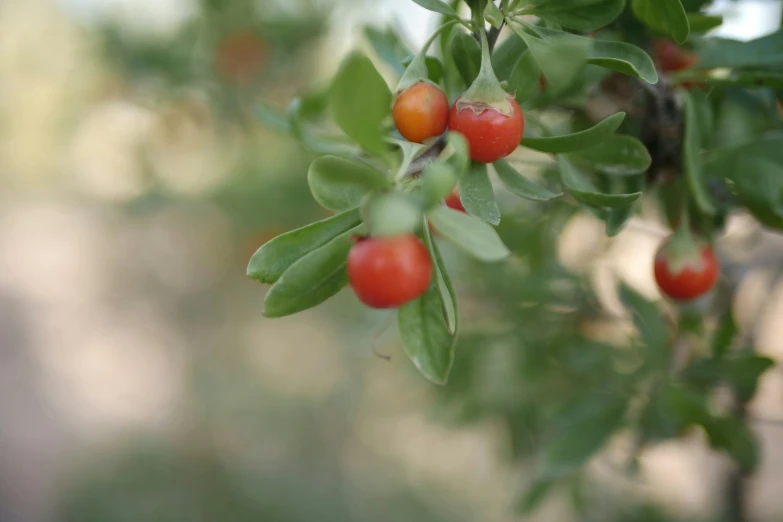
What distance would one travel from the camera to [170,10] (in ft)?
6.42

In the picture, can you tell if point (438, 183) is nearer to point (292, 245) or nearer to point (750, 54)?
point (292, 245)

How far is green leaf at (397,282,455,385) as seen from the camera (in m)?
0.42

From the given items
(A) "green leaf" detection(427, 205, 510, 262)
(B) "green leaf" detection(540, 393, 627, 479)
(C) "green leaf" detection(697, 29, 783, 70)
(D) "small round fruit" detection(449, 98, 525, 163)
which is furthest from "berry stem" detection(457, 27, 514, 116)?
(B) "green leaf" detection(540, 393, 627, 479)

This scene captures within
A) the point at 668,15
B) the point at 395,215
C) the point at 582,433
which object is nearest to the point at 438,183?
the point at 395,215

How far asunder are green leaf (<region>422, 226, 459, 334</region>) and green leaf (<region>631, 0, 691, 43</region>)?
234 millimetres

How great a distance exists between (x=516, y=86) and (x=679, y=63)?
0.80 ft

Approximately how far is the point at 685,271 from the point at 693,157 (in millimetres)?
140

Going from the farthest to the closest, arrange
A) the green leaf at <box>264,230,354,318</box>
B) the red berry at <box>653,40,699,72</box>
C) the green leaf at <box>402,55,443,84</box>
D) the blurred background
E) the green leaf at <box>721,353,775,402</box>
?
the blurred background, the green leaf at <box>721,353,775,402</box>, the red berry at <box>653,40,699,72</box>, the green leaf at <box>402,55,443,84</box>, the green leaf at <box>264,230,354,318</box>

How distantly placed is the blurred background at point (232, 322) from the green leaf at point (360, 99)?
9.1 inches

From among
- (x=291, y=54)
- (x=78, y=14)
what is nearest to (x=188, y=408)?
(x=78, y=14)

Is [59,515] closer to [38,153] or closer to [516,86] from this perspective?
[38,153]

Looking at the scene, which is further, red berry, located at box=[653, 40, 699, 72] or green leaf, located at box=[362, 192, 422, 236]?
red berry, located at box=[653, 40, 699, 72]

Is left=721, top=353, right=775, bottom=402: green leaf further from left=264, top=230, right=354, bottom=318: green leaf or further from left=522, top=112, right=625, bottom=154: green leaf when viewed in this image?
left=264, top=230, right=354, bottom=318: green leaf

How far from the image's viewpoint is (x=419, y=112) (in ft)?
1.42
